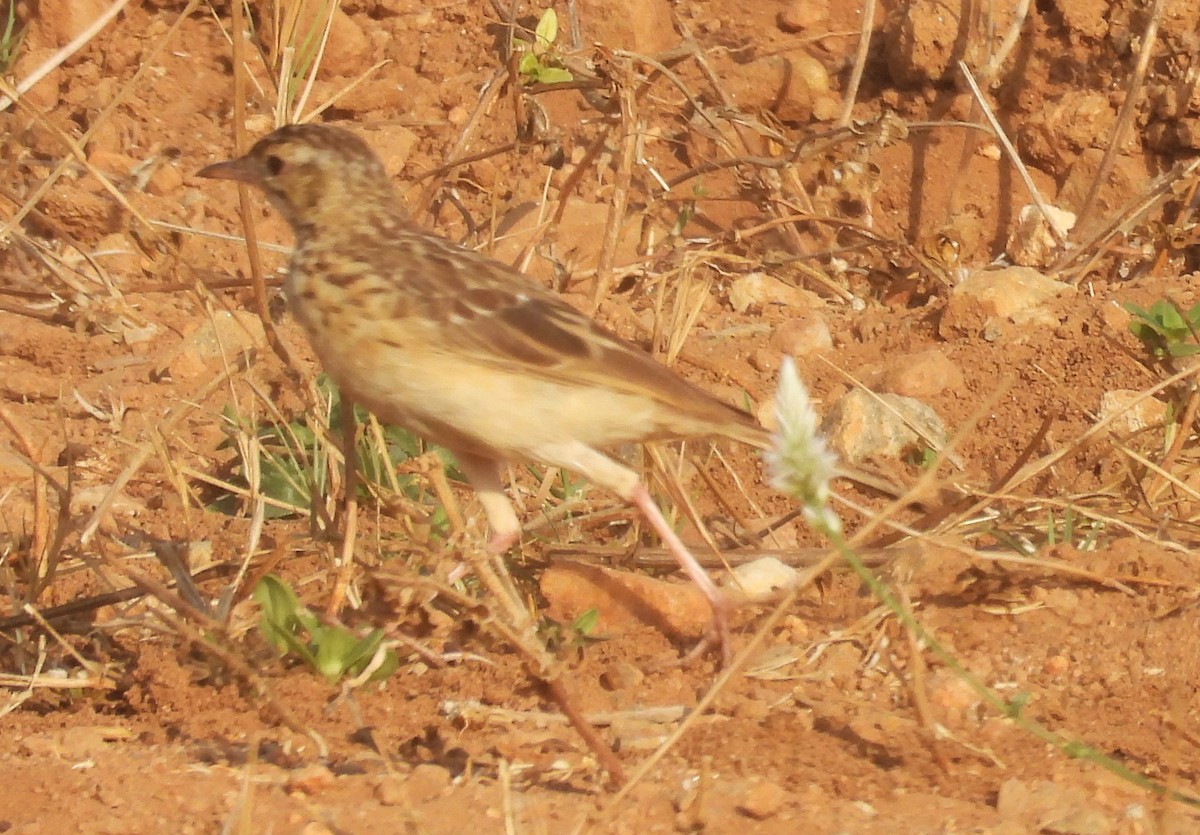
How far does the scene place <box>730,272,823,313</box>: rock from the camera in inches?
265

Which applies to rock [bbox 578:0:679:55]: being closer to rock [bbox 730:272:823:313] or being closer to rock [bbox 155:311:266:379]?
rock [bbox 730:272:823:313]

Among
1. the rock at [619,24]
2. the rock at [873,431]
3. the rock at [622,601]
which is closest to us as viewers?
the rock at [622,601]

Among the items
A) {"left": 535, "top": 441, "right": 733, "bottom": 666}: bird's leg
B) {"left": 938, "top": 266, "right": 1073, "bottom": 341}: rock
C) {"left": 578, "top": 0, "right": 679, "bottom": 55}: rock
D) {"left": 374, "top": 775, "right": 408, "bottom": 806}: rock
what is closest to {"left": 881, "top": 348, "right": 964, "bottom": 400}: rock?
{"left": 938, "top": 266, "right": 1073, "bottom": 341}: rock

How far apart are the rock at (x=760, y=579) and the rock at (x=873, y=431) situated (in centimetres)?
114

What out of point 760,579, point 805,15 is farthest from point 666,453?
point 805,15

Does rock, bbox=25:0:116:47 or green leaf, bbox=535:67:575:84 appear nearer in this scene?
green leaf, bbox=535:67:575:84

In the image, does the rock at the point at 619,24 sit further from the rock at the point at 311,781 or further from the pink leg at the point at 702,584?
the rock at the point at 311,781

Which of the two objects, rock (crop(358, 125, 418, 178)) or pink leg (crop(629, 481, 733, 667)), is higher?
rock (crop(358, 125, 418, 178))

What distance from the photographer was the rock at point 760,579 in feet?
13.4

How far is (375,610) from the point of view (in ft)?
12.1

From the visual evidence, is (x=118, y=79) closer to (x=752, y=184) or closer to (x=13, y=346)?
(x=13, y=346)

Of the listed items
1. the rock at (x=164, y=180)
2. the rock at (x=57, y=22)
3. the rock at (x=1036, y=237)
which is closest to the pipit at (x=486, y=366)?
the rock at (x=1036, y=237)

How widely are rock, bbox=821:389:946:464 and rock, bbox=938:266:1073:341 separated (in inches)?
30.2

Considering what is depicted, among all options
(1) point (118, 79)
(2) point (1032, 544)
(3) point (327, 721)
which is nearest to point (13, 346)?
(1) point (118, 79)
